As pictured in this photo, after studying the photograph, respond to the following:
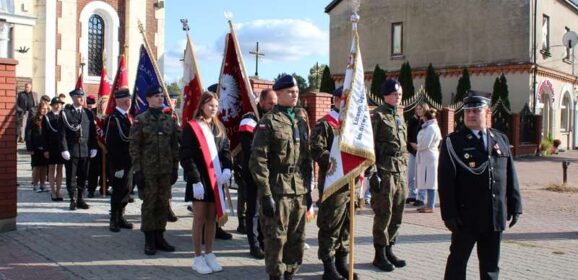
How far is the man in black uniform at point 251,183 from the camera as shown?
690 centimetres

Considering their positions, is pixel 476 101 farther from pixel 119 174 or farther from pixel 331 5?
pixel 331 5

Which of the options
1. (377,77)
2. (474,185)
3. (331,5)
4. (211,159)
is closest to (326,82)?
(377,77)

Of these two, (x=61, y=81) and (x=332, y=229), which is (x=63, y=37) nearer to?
(x=61, y=81)

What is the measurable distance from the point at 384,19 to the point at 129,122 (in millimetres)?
26078

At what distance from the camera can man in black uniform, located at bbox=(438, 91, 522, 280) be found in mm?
4992

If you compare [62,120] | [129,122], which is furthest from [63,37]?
[129,122]

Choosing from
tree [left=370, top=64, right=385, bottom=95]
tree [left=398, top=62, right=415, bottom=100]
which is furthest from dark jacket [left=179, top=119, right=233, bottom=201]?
tree [left=370, top=64, right=385, bottom=95]

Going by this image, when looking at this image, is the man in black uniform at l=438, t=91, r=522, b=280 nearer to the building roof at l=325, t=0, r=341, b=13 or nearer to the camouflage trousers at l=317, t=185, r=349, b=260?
the camouflage trousers at l=317, t=185, r=349, b=260

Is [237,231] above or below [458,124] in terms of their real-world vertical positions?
below

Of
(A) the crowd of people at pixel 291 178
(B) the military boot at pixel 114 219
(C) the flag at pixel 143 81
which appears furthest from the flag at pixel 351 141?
(C) the flag at pixel 143 81

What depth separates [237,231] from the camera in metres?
8.38

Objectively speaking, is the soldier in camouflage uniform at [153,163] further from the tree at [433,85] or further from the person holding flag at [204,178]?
the tree at [433,85]

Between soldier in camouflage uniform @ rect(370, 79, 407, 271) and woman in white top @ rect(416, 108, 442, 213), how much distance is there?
388cm

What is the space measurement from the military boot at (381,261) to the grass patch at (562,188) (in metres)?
9.42
